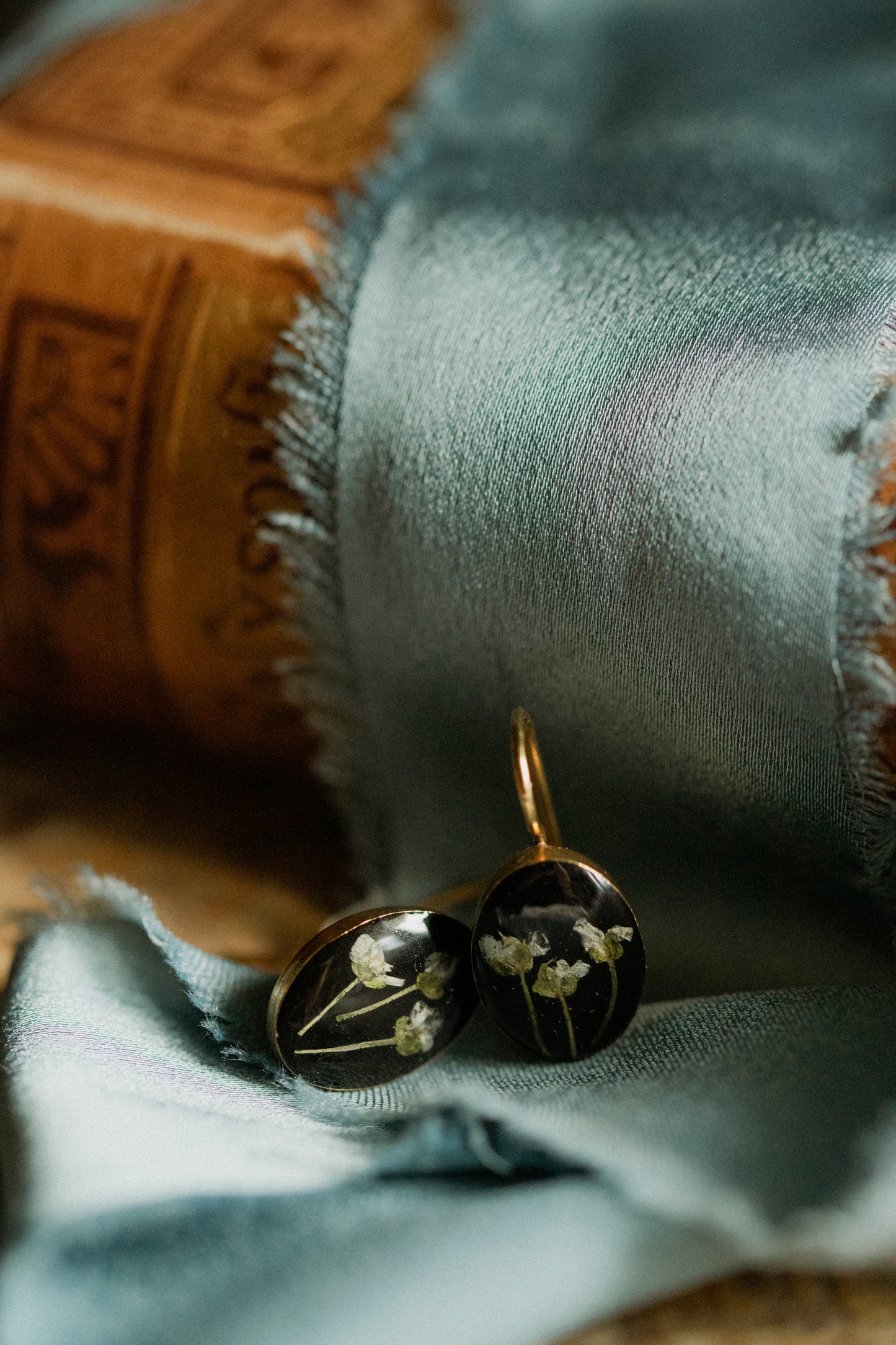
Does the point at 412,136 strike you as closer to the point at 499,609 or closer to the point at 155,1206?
the point at 499,609

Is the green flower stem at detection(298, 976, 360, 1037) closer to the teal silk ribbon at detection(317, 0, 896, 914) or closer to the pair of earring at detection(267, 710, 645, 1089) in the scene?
the pair of earring at detection(267, 710, 645, 1089)

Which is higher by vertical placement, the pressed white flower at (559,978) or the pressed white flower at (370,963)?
the pressed white flower at (559,978)

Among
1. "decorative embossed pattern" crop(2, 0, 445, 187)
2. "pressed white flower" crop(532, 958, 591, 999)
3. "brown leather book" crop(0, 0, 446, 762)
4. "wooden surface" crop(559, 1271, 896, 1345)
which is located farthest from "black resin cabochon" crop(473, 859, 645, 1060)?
"decorative embossed pattern" crop(2, 0, 445, 187)

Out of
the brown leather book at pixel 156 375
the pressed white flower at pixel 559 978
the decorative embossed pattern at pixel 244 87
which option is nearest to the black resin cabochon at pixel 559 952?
the pressed white flower at pixel 559 978

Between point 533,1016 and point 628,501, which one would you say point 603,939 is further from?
point 628,501

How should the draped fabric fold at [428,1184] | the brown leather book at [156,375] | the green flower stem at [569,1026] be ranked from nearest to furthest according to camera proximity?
1. the draped fabric fold at [428,1184]
2. the green flower stem at [569,1026]
3. the brown leather book at [156,375]

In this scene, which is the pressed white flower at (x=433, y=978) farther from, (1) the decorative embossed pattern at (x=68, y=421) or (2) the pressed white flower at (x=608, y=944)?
(1) the decorative embossed pattern at (x=68, y=421)

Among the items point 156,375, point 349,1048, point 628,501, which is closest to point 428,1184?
point 349,1048

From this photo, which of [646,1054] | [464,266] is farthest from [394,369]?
[646,1054]
